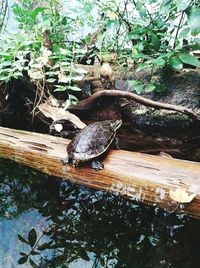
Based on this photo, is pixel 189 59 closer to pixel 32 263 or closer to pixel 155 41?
pixel 155 41

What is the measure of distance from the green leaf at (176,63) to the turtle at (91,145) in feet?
3.12

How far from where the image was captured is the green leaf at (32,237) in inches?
104

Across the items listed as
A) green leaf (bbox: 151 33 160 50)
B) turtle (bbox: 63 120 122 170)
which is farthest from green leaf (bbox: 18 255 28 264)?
green leaf (bbox: 151 33 160 50)

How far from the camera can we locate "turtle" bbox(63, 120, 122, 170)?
293cm

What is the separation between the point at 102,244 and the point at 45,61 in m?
2.32

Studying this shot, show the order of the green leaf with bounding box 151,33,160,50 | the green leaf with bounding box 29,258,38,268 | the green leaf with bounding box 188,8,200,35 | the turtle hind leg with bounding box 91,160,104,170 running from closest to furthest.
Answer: the green leaf with bounding box 29,258,38,268 < the green leaf with bounding box 188,8,200,35 < the turtle hind leg with bounding box 91,160,104,170 < the green leaf with bounding box 151,33,160,50

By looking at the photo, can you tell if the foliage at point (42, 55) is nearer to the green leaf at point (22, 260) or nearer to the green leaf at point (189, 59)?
the green leaf at point (189, 59)

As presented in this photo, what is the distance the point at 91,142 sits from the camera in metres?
3.07

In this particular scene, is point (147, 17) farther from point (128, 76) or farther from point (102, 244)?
point (102, 244)

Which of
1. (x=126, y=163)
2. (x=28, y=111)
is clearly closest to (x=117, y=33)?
(x=28, y=111)

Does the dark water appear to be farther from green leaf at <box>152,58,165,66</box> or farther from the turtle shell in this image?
green leaf at <box>152,58,165,66</box>

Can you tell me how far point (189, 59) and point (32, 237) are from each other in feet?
7.54

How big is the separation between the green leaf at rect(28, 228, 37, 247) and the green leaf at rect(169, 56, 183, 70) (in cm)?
216

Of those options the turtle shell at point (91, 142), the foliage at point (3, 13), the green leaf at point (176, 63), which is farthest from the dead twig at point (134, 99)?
the foliage at point (3, 13)
